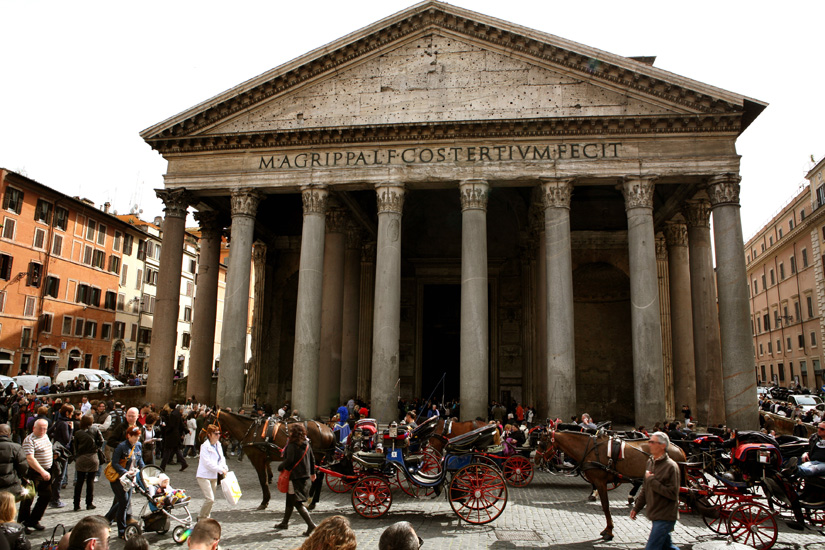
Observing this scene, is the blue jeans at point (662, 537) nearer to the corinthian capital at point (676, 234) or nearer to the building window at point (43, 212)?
the corinthian capital at point (676, 234)

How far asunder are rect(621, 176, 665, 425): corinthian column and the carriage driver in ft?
26.4

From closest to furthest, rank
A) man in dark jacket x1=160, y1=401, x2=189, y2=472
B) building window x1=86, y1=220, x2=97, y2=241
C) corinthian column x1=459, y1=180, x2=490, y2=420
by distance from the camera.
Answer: man in dark jacket x1=160, y1=401, x2=189, y2=472 < corinthian column x1=459, y1=180, x2=490, y2=420 < building window x1=86, y1=220, x2=97, y2=241

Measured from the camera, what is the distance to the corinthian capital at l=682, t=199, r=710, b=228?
58.7ft

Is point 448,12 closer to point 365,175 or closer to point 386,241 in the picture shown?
point 365,175

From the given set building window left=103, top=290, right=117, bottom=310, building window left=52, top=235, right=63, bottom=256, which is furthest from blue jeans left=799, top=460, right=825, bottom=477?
building window left=103, top=290, right=117, bottom=310

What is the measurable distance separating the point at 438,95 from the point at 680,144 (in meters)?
6.93

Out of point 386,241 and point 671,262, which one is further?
point 671,262

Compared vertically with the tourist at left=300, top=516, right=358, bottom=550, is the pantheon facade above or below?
above

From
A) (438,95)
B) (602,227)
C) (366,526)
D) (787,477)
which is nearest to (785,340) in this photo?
(602,227)

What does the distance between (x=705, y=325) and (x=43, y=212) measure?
3143 cm

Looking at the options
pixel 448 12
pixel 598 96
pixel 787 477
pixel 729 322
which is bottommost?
pixel 787 477

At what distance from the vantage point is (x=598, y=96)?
54.8ft

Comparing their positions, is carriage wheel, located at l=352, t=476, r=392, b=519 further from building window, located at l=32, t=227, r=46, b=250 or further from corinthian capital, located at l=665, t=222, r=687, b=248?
building window, located at l=32, t=227, r=46, b=250

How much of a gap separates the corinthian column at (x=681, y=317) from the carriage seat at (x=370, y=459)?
13566 millimetres
